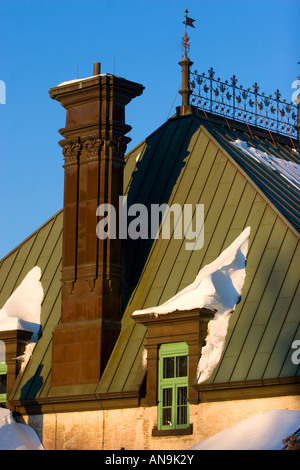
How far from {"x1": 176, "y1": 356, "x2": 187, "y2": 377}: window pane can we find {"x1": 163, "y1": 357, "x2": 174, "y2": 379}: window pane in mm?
159

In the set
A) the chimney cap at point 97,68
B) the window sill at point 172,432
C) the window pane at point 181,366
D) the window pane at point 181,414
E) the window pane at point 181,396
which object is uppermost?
the chimney cap at point 97,68

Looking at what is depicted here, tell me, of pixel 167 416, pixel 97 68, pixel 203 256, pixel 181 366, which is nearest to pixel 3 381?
pixel 167 416

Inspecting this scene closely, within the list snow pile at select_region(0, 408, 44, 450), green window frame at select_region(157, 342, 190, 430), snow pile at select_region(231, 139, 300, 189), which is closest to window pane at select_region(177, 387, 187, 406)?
green window frame at select_region(157, 342, 190, 430)

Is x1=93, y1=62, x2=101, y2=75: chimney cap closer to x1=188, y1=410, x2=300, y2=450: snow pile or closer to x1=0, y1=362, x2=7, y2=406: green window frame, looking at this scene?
x1=0, y1=362, x2=7, y2=406: green window frame

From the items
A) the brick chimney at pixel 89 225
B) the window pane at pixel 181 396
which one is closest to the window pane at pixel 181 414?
the window pane at pixel 181 396

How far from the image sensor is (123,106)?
102 ft

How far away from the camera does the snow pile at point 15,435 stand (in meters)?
29.0

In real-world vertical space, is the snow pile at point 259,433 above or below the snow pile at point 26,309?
below

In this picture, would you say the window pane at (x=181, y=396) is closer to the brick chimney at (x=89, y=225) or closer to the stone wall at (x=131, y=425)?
the stone wall at (x=131, y=425)

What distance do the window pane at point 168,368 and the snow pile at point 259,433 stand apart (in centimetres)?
262

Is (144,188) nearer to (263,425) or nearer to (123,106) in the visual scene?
(123,106)

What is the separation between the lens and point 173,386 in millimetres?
27828

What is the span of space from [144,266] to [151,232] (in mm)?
1027

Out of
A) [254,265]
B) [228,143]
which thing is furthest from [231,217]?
[228,143]
